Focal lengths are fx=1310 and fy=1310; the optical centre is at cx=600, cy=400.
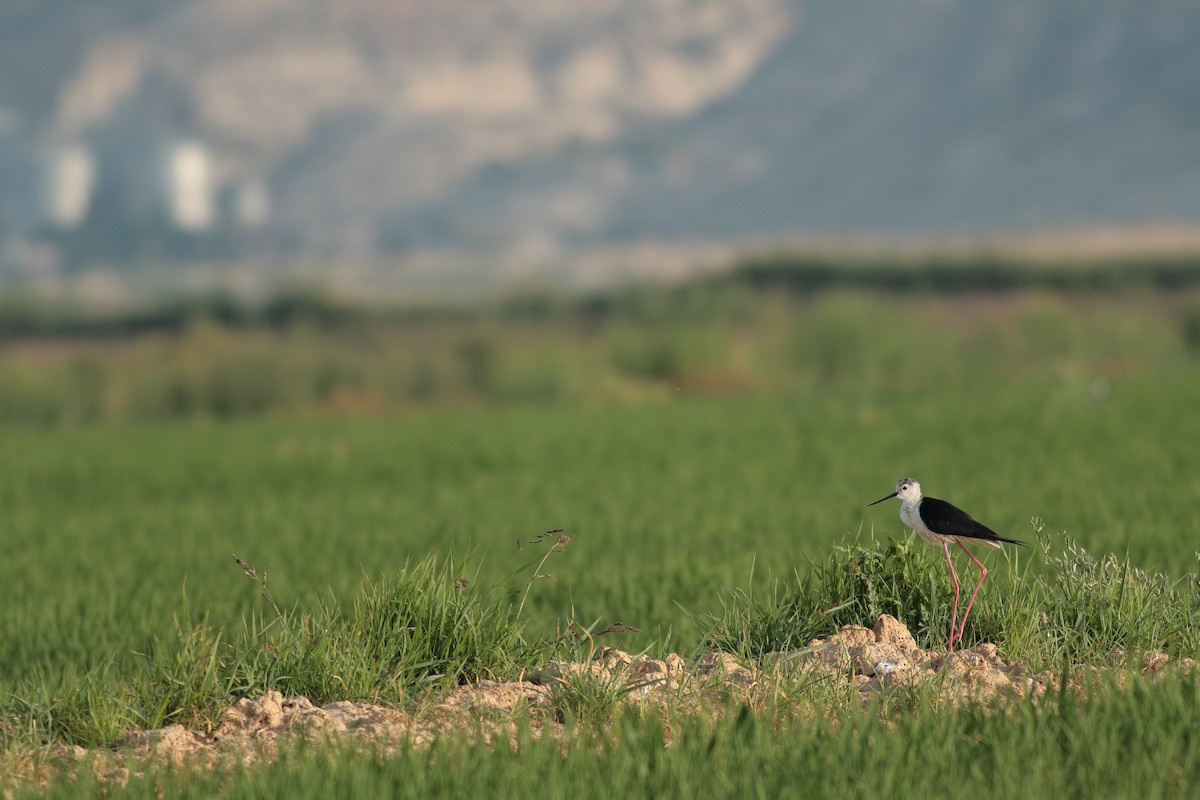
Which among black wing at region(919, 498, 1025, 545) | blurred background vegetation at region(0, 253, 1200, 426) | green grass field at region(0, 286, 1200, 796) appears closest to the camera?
green grass field at region(0, 286, 1200, 796)

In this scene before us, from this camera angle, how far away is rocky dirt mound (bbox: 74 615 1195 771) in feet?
14.5

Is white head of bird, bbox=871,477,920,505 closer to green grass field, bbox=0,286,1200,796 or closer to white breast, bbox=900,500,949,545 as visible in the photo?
white breast, bbox=900,500,949,545

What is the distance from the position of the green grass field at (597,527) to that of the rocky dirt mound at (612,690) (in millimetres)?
161

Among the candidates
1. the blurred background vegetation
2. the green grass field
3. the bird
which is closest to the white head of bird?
the bird

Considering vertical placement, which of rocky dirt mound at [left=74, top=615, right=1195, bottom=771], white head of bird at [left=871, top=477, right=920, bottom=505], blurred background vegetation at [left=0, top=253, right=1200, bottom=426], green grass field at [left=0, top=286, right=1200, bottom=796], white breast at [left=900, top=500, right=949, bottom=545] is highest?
white head of bird at [left=871, top=477, right=920, bottom=505]

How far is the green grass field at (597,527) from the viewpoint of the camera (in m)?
4.06

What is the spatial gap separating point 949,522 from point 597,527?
6768 millimetres

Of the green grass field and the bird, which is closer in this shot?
the green grass field

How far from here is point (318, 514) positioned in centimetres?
1257

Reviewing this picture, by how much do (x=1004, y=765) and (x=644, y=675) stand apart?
1.55m

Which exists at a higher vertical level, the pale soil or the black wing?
the black wing

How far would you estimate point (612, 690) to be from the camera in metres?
4.59

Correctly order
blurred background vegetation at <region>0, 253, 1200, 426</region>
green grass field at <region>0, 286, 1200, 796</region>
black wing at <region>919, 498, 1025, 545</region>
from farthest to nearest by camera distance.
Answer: blurred background vegetation at <region>0, 253, 1200, 426</region>, black wing at <region>919, 498, 1025, 545</region>, green grass field at <region>0, 286, 1200, 796</region>

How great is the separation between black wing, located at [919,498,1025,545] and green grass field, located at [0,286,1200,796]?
556 mm
